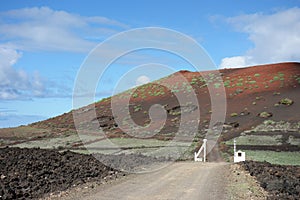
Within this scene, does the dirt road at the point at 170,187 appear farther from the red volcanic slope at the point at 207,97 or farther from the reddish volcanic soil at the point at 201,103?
the red volcanic slope at the point at 207,97

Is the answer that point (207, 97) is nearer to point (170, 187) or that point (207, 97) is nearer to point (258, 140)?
point (258, 140)

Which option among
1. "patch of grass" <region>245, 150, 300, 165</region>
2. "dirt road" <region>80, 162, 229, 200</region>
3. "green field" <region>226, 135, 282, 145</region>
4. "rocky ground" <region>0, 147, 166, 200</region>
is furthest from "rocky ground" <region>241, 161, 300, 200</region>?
"green field" <region>226, 135, 282, 145</region>

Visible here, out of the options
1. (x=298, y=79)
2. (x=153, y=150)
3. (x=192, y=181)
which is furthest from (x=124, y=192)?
(x=298, y=79)

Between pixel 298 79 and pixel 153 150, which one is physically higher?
pixel 298 79

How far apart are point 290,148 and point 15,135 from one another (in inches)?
1465

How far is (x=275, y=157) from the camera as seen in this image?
31594 millimetres

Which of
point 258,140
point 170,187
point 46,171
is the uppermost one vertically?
point 258,140

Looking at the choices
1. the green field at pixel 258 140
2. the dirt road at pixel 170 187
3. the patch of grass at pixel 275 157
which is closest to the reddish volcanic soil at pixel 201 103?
the green field at pixel 258 140

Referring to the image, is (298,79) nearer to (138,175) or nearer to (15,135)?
(15,135)

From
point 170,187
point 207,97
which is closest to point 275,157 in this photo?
point 170,187

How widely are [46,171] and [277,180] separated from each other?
369 inches

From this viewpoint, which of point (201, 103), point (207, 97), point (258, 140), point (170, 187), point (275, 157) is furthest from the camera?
point (207, 97)

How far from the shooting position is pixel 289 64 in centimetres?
8088

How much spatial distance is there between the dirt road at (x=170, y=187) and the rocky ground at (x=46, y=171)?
1.63 m
